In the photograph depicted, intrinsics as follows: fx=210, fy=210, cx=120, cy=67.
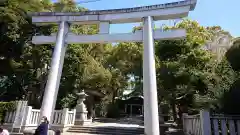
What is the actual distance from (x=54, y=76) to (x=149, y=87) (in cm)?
390

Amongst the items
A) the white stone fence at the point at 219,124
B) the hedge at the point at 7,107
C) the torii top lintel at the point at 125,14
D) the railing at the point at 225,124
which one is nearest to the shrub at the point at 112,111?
the hedge at the point at 7,107

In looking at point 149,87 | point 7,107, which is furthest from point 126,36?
point 7,107

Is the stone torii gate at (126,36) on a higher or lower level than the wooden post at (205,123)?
higher

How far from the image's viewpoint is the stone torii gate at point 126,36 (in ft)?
25.1

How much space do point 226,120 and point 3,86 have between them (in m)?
15.7

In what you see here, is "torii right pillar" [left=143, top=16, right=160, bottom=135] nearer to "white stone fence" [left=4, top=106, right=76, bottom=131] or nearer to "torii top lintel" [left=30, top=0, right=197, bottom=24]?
"torii top lintel" [left=30, top=0, right=197, bottom=24]

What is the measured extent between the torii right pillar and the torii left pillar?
3.63 meters

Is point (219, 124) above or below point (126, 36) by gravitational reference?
below

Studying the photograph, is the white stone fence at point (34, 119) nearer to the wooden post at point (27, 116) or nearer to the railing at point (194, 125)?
the wooden post at point (27, 116)

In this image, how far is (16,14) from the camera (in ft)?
42.6

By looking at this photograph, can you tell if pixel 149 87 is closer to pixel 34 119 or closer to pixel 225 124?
pixel 225 124

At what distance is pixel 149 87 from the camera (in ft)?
25.1

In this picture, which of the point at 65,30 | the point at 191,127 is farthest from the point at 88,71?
the point at 191,127

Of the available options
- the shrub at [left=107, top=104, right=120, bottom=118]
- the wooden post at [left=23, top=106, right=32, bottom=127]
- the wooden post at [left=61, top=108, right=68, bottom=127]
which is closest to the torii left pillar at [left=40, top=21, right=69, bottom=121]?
the wooden post at [left=23, top=106, right=32, bottom=127]
